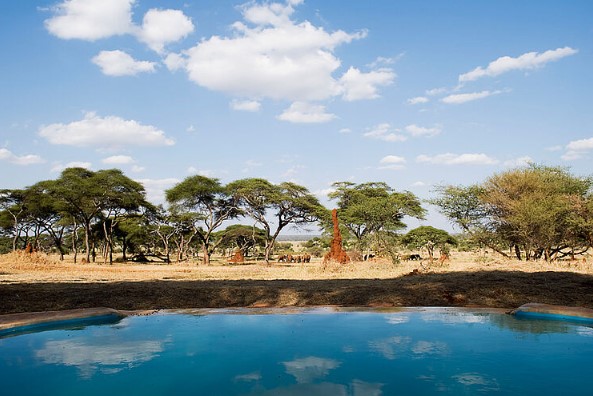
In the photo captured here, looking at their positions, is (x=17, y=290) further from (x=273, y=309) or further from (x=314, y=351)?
(x=314, y=351)

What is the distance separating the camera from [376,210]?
129 feet

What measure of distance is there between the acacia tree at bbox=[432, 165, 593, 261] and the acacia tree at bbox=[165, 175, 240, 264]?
18.3 m

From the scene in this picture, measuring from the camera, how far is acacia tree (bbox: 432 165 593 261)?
80.5 feet

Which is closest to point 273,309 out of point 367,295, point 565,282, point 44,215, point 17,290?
point 367,295

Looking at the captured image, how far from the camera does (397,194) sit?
141ft

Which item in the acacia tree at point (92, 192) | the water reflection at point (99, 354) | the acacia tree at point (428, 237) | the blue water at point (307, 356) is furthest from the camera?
the acacia tree at point (428, 237)

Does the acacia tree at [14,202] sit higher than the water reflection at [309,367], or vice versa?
the acacia tree at [14,202]

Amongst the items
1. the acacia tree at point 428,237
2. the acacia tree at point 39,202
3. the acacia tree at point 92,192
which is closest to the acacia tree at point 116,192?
the acacia tree at point 92,192

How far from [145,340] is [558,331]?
7.95m

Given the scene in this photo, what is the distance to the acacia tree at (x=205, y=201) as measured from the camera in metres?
40.2

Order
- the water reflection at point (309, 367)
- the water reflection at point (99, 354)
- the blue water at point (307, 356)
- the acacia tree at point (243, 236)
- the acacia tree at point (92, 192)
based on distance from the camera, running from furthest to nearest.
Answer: the acacia tree at point (243, 236) < the acacia tree at point (92, 192) < the water reflection at point (99, 354) < the water reflection at point (309, 367) < the blue water at point (307, 356)

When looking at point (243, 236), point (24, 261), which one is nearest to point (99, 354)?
point (24, 261)

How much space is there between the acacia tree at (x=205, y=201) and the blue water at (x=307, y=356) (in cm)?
3027

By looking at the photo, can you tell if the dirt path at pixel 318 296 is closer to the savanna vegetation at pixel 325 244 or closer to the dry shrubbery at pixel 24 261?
the savanna vegetation at pixel 325 244
